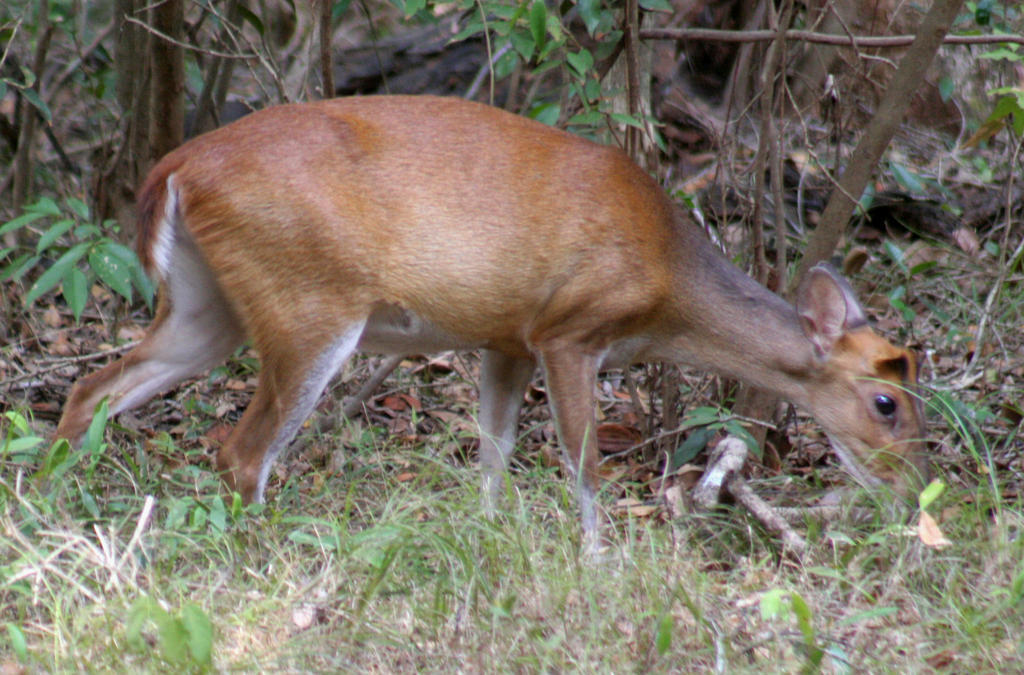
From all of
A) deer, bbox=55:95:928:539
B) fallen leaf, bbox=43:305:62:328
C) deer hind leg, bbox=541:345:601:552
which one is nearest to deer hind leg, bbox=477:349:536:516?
deer, bbox=55:95:928:539

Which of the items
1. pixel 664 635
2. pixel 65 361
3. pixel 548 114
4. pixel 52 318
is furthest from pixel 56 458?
pixel 52 318

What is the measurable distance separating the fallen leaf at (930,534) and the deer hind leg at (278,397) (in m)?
1.98

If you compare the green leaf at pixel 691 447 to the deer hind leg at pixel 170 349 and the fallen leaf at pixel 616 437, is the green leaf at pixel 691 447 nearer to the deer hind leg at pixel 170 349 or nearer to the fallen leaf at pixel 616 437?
the fallen leaf at pixel 616 437

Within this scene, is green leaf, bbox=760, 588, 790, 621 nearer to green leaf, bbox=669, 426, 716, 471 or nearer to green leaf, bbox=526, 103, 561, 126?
green leaf, bbox=669, 426, 716, 471

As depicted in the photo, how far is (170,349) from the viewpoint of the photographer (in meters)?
4.86

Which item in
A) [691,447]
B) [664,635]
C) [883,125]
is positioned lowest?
[691,447]

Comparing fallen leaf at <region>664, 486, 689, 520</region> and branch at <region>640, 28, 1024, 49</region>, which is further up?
branch at <region>640, 28, 1024, 49</region>

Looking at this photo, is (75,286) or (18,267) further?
(18,267)

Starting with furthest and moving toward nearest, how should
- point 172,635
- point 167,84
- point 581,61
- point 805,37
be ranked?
1. point 167,84
2. point 805,37
3. point 581,61
4. point 172,635

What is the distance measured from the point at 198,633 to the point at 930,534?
2.07m

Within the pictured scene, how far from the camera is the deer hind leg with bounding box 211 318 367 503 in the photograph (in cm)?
453

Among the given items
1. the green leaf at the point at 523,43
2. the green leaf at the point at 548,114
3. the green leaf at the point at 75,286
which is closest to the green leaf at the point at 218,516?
the green leaf at the point at 75,286

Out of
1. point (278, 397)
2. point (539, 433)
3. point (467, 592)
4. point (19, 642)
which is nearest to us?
point (19, 642)

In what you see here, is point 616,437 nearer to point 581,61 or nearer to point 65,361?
point 581,61
